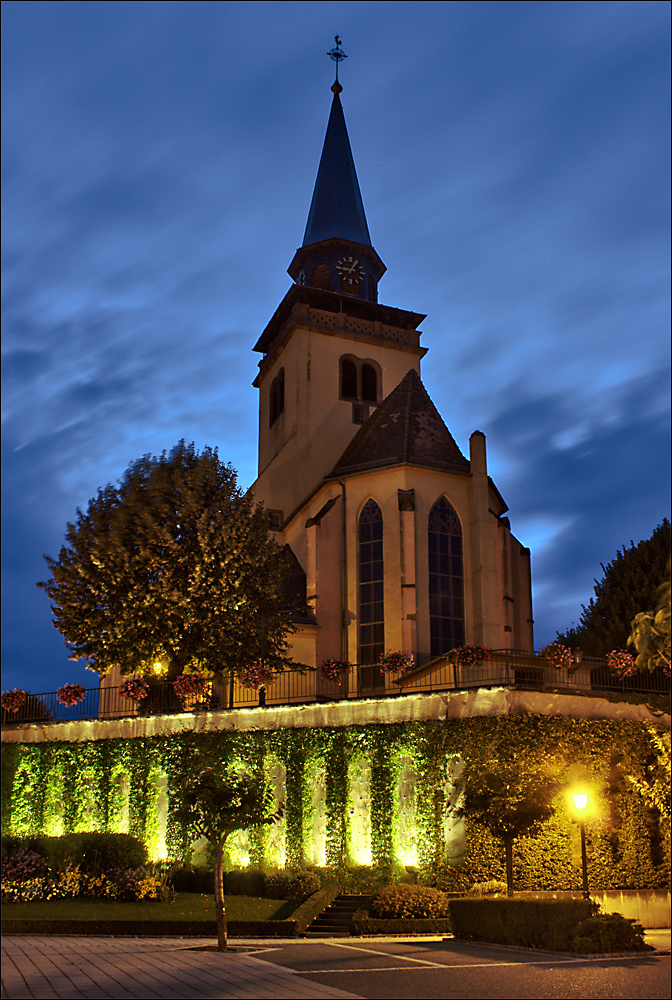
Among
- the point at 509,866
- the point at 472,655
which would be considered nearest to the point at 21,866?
the point at 509,866

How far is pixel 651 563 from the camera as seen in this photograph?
4175 cm

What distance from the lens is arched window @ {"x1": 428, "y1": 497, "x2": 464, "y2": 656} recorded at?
3628 cm

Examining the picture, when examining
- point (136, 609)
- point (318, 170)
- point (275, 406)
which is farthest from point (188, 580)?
point (318, 170)

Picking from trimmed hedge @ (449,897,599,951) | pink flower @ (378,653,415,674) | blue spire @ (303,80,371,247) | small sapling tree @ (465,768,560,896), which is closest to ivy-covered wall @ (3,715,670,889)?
small sapling tree @ (465,768,560,896)

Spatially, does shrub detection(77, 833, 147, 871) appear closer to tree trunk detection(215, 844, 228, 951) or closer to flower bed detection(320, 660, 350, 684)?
tree trunk detection(215, 844, 228, 951)

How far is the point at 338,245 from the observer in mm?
53562

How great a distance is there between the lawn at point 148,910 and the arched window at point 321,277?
1442 inches

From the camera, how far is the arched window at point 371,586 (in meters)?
36.7

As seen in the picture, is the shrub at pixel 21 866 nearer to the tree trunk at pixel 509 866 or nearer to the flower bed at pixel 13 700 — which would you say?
the flower bed at pixel 13 700

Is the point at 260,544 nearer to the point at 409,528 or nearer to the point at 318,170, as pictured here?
the point at 409,528

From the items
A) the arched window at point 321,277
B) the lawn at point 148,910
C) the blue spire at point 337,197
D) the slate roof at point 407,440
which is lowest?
the lawn at point 148,910

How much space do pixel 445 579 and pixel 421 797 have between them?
12.9 metres

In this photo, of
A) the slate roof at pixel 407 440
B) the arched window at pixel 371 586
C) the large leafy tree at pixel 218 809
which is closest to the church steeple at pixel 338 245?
the slate roof at pixel 407 440

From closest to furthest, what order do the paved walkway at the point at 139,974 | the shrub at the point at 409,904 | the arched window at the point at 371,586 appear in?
the paved walkway at the point at 139,974, the shrub at the point at 409,904, the arched window at the point at 371,586
